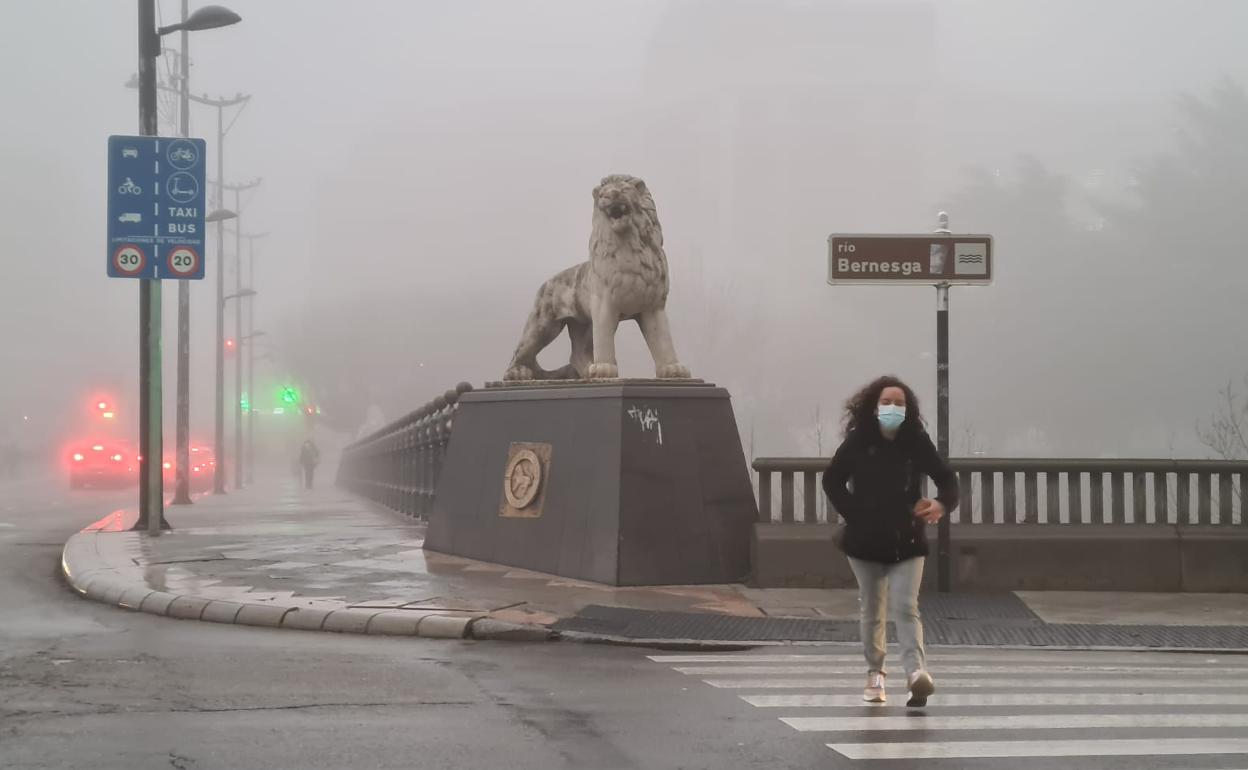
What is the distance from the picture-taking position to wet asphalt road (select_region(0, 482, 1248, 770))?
18.3 ft

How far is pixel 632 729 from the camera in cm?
611

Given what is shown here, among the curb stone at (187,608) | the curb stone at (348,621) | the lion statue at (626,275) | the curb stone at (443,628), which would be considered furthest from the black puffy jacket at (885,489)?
the lion statue at (626,275)

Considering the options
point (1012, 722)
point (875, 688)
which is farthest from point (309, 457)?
point (1012, 722)

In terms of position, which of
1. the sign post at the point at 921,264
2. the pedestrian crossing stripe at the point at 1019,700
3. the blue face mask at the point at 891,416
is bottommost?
the pedestrian crossing stripe at the point at 1019,700

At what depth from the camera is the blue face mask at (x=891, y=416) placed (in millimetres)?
6855

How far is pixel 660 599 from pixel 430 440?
32.6 feet

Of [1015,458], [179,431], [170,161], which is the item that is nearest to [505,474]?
[1015,458]

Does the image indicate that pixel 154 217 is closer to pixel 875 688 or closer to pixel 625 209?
pixel 625 209

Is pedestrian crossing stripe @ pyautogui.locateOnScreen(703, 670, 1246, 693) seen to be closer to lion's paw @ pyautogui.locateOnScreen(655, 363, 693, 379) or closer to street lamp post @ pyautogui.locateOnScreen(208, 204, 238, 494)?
lion's paw @ pyautogui.locateOnScreen(655, 363, 693, 379)

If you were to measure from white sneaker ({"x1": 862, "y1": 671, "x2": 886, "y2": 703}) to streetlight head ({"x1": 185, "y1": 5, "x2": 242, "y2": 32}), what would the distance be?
15163 millimetres

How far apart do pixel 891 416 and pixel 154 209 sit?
41.8 feet

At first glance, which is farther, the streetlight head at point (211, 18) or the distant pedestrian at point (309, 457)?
the distant pedestrian at point (309, 457)

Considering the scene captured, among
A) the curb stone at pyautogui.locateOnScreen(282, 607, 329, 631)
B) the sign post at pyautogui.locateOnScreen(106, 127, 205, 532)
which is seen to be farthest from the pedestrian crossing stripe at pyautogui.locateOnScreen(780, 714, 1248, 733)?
the sign post at pyautogui.locateOnScreen(106, 127, 205, 532)

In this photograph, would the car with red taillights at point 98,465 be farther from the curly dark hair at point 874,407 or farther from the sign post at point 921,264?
the curly dark hair at point 874,407
